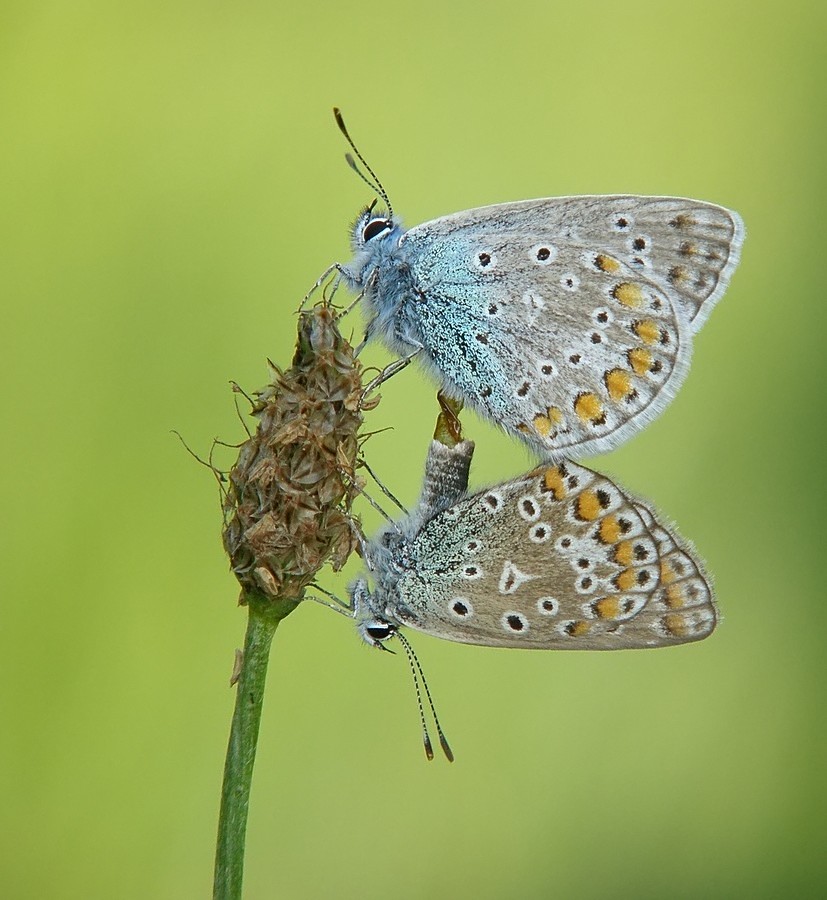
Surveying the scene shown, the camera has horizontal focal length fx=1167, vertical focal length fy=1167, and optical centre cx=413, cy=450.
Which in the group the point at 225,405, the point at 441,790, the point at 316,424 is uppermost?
the point at 225,405

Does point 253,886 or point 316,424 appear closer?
point 316,424

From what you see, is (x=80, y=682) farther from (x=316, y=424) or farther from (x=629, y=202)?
(x=629, y=202)

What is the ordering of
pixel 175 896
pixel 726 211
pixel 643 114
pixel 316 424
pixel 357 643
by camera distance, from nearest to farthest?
pixel 316 424 → pixel 726 211 → pixel 175 896 → pixel 357 643 → pixel 643 114

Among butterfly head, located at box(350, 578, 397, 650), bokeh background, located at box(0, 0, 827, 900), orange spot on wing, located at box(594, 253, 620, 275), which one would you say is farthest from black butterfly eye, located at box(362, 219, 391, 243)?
butterfly head, located at box(350, 578, 397, 650)

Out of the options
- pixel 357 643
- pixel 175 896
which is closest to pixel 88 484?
pixel 357 643

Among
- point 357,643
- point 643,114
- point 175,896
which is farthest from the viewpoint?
point 643,114

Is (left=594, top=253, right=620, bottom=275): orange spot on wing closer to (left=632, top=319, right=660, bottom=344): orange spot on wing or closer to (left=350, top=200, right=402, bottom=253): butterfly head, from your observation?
(left=632, top=319, right=660, bottom=344): orange spot on wing

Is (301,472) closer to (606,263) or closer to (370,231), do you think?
(370,231)
